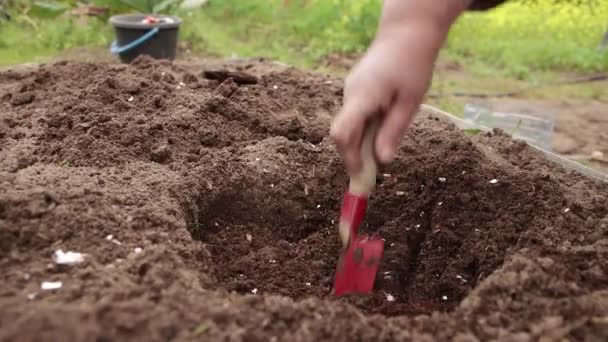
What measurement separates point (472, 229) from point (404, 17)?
85cm

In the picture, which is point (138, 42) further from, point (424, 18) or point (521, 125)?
point (424, 18)

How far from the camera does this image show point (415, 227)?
2113 millimetres

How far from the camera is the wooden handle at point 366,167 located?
1.53m

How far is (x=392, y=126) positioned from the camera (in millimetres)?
1456

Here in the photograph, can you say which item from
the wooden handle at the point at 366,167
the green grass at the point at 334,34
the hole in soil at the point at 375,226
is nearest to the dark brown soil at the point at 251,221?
the hole in soil at the point at 375,226

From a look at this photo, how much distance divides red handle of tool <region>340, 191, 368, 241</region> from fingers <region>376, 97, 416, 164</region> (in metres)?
0.28

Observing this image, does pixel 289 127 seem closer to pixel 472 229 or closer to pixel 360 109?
pixel 472 229

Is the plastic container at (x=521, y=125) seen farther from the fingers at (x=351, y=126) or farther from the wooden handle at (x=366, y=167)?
the fingers at (x=351, y=126)

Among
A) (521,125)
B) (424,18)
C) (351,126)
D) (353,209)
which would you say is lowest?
(521,125)

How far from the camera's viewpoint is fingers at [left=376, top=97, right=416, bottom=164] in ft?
4.76

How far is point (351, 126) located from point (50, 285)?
2.50ft

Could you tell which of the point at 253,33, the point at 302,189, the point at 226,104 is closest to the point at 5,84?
the point at 226,104

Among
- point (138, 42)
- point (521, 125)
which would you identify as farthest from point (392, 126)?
point (138, 42)

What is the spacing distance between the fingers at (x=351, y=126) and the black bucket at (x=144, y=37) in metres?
3.16
